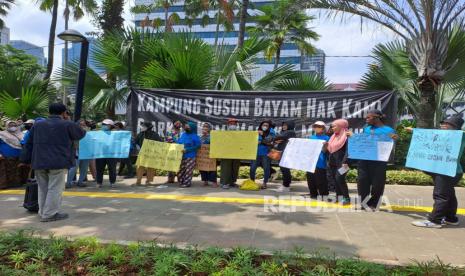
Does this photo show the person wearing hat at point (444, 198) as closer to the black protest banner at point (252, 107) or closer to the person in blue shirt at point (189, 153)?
the black protest banner at point (252, 107)

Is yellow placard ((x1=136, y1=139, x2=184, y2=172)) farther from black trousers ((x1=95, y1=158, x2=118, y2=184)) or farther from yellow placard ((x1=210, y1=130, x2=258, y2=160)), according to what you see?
yellow placard ((x1=210, y1=130, x2=258, y2=160))

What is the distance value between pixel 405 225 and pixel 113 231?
3927mm

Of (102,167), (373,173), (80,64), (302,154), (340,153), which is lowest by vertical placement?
(102,167)

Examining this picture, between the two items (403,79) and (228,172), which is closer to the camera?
(228,172)

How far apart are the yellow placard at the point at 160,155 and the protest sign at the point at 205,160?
495 mm

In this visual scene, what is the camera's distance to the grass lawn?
3.64m

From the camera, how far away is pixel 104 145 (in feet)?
28.2

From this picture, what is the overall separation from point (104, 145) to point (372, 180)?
217 inches

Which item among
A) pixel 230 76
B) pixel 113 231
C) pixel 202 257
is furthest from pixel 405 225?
pixel 230 76

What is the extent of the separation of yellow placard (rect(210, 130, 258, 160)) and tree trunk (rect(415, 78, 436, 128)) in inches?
160

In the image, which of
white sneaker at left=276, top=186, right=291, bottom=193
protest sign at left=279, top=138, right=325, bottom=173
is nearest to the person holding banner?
white sneaker at left=276, top=186, right=291, bottom=193

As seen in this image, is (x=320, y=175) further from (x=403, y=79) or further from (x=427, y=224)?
(x=403, y=79)

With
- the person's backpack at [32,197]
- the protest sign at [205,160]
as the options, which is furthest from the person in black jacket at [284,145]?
the person's backpack at [32,197]

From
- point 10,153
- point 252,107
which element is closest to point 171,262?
point 10,153
